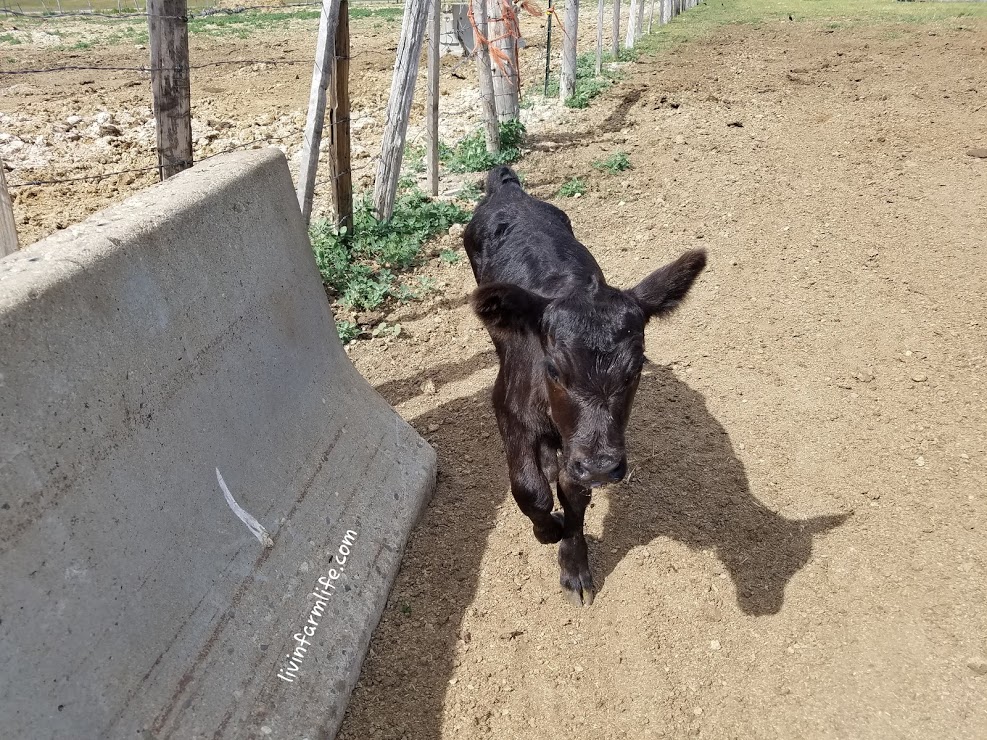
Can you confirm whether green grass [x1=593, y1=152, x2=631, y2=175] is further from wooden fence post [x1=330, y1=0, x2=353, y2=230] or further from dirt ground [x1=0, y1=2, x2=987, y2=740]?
wooden fence post [x1=330, y1=0, x2=353, y2=230]

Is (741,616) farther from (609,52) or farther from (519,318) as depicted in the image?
(609,52)

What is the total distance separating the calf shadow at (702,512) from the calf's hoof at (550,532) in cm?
30

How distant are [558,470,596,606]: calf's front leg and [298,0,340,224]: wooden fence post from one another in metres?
3.47

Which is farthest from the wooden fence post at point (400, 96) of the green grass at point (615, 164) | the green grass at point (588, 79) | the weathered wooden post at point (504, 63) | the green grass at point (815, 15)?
the green grass at point (815, 15)

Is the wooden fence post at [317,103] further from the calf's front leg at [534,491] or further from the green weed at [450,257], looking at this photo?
the calf's front leg at [534,491]

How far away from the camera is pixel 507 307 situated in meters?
3.25

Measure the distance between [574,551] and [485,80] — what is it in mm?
6702

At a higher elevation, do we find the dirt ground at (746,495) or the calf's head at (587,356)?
the calf's head at (587,356)

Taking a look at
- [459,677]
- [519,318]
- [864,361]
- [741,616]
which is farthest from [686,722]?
[864,361]

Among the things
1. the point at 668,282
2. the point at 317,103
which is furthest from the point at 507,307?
the point at 317,103

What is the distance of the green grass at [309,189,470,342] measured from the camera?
6.05 metres

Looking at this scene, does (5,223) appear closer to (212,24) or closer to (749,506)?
(749,506)

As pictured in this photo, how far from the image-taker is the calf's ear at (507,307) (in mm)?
3121

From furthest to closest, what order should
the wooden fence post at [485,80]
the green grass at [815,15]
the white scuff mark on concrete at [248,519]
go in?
the green grass at [815,15] < the wooden fence post at [485,80] < the white scuff mark on concrete at [248,519]
